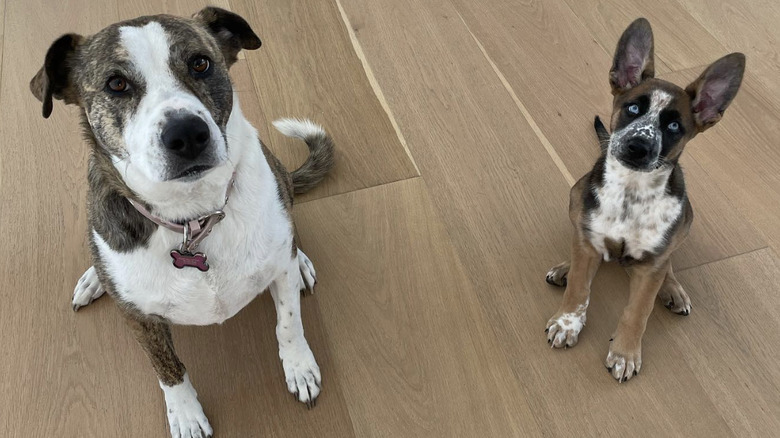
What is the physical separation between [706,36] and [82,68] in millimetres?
2573

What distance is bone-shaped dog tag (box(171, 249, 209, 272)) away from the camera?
60.2 inches

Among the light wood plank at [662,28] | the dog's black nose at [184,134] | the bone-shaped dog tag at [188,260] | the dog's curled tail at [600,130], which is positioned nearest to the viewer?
the dog's black nose at [184,134]

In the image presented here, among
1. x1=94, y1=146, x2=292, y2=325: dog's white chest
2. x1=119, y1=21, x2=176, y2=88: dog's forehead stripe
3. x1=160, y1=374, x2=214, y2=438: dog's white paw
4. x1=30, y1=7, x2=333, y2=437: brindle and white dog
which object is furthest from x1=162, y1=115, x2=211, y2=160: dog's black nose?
x1=160, y1=374, x2=214, y2=438: dog's white paw

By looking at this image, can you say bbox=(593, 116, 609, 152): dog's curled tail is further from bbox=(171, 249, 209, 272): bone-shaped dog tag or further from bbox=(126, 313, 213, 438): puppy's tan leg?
bbox=(126, 313, 213, 438): puppy's tan leg

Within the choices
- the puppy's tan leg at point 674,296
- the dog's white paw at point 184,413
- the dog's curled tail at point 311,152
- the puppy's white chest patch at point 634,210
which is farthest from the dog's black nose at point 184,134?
the puppy's tan leg at point 674,296

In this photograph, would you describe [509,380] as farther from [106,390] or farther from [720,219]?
[106,390]

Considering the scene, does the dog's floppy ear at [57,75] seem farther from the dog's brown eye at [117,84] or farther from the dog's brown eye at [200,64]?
the dog's brown eye at [200,64]

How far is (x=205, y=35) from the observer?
4.94 feet

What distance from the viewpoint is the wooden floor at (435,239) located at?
188cm

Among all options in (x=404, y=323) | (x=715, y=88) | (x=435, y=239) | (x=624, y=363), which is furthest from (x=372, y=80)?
(x=624, y=363)

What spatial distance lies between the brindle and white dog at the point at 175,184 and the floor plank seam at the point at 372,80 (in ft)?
2.64

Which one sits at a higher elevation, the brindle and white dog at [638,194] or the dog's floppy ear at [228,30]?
the dog's floppy ear at [228,30]

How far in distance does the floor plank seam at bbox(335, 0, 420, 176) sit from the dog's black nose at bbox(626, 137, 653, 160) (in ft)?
2.90

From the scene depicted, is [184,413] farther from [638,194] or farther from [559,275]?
[638,194]
